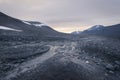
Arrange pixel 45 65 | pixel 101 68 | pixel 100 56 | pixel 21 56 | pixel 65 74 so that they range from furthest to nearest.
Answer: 1. pixel 100 56
2. pixel 21 56
3. pixel 101 68
4. pixel 45 65
5. pixel 65 74

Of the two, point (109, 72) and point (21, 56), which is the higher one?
point (21, 56)

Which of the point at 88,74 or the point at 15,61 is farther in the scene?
the point at 15,61

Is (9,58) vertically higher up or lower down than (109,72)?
higher up

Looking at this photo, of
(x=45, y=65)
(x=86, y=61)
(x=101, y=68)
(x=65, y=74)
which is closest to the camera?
(x=65, y=74)

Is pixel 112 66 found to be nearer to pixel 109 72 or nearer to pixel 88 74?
pixel 109 72

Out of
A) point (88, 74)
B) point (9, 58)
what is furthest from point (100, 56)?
point (9, 58)

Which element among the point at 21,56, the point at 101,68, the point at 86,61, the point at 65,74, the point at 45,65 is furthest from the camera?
the point at 21,56

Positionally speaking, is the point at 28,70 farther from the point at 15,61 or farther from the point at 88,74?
the point at 88,74

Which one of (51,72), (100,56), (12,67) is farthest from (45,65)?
(100,56)

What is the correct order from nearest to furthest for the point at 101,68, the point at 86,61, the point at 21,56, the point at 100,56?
the point at 101,68 < the point at 86,61 < the point at 21,56 < the point at 100,56
